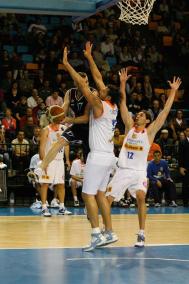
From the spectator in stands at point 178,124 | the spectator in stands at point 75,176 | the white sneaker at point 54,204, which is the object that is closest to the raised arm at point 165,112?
the white sneaker at point 54,204

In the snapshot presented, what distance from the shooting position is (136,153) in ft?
31.0

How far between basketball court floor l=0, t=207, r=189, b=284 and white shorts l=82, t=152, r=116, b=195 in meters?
0.78

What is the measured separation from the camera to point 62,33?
71.8ft

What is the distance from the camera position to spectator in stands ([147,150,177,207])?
16.4 metres

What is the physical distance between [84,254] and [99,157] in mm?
1244

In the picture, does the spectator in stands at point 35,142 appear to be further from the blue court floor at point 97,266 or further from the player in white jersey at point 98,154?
the blue court floor at point 97,266

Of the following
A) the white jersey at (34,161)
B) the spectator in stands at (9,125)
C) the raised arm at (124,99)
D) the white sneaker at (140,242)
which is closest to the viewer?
the white sneaker at (140,242)

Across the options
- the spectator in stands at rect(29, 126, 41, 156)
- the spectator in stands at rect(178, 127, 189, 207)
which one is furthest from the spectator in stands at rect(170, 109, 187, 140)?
the spectator in stands at rect(29, 126, 41, 156)

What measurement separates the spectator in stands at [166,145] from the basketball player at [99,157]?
920cm

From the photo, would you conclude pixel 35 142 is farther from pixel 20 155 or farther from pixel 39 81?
pixel 39 81

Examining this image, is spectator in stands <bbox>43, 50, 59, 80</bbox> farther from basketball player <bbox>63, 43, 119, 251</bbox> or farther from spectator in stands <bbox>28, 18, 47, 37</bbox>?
basketball player <bbox>63, 43, 119, 251</bbox>

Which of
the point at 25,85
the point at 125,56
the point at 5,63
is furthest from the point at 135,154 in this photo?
the point at 125,56

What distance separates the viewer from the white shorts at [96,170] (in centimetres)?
859

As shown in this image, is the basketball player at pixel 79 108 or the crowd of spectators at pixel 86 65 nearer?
the basketball player at pixel 79 108
